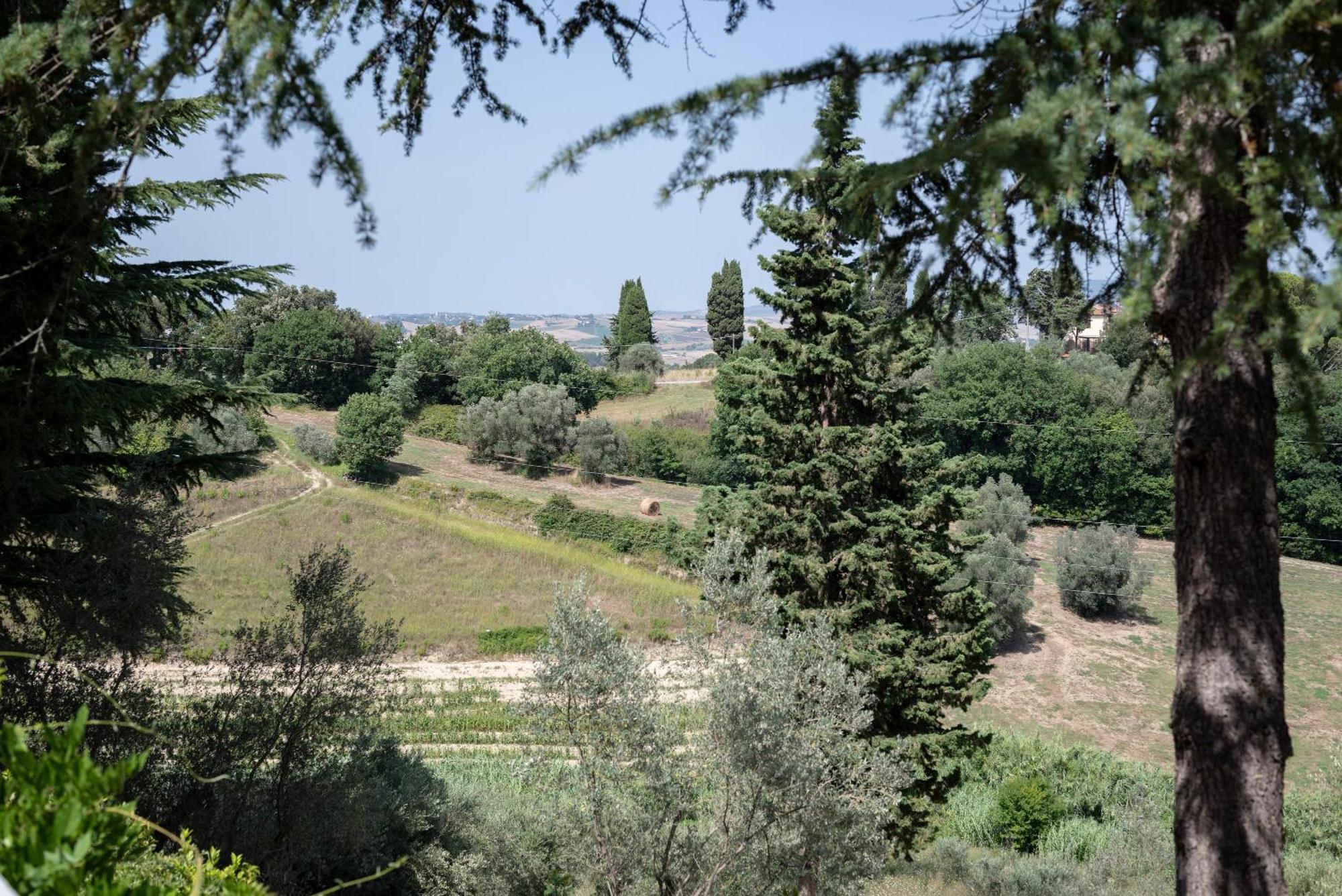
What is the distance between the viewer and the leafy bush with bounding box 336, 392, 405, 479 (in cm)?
4022

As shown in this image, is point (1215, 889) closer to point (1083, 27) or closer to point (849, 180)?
point (1083, 27)

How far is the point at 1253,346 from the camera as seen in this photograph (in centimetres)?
308

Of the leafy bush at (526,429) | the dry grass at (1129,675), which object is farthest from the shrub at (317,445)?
the dry grass at (1129,675)

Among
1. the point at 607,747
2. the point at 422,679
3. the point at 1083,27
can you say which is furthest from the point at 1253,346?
the point at 422,679

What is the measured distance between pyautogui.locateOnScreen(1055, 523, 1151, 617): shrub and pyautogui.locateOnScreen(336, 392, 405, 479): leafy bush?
2911cm

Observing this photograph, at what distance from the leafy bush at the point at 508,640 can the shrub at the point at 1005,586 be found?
1540 centimetres

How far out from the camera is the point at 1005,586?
33531 millimetres

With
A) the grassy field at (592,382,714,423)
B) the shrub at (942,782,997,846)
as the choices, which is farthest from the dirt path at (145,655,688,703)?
the grassy field at (592,382,714,423)

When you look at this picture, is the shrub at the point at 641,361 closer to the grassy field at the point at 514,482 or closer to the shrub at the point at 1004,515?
the grassy field at the point at 514,482

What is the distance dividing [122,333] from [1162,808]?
18.2 m

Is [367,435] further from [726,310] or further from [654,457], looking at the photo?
[726,310]

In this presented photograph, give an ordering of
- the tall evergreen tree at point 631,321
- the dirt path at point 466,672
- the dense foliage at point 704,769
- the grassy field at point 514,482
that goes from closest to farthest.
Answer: the dense foliage at point 704,769
the dirt path at point 466,672
the grassy field at point 514,482
the tall evergreen tree at point 631,321

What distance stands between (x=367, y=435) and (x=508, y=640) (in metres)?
14.6

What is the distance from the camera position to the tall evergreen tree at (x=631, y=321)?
72188 mm
